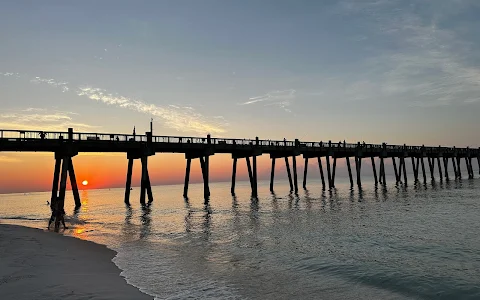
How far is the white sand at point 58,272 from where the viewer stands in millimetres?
7578

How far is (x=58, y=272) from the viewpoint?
9570mm

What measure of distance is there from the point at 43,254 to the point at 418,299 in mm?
12066

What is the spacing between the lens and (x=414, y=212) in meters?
27.2

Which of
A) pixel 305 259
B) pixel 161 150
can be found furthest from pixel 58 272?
pixel 161 150

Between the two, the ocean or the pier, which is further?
the pier

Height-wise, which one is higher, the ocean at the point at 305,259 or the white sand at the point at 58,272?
the white sand at the point at 58,272

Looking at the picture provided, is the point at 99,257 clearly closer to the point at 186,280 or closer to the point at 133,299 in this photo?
the point at 186,280

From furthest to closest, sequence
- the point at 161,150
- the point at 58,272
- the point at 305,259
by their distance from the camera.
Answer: the point at 161,150, the point at 305,259, the point at 58,272

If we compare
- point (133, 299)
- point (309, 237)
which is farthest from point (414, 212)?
point (133, 299)

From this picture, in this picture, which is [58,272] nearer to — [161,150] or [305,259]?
[305,259]

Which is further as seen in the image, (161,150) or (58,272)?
(161,150)

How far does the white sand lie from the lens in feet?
24.9

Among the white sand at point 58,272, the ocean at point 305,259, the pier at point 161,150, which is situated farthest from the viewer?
the pier at point 161,150

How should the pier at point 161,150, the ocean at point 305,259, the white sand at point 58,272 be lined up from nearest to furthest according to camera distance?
the white sand at point 58,272, the ocean at point 305,259, the pier at point 161,150
